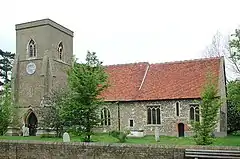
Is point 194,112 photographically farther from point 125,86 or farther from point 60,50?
point 60,50

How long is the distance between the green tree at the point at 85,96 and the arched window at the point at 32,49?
62.8ft

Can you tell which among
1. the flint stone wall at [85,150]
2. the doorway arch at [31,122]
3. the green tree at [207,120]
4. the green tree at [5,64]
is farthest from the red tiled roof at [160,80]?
the green tree at [5,64]

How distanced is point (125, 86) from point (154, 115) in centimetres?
496

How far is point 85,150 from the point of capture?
1762 centimetres

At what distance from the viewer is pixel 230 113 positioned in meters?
40.4

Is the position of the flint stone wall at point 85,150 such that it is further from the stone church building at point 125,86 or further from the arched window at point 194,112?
the arched window at point 194,112

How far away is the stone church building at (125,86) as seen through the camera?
3388 centimetres

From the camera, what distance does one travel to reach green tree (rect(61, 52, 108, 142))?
22484mm

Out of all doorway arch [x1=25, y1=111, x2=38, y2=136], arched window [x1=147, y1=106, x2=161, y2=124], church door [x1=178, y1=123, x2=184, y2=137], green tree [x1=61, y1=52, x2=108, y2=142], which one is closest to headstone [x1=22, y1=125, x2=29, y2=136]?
doorway arch [x1=25, y1=111, x2=38, y2=136]

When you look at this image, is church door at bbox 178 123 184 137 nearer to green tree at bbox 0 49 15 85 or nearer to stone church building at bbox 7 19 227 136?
stone church building at bbox 7 19 227 136

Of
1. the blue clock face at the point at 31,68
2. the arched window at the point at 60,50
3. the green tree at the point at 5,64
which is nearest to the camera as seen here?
the blue clock face at the point at 31,68

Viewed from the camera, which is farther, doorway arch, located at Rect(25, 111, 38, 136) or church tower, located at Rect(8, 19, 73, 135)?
doorway arch, located at Rect(25, 111, 38, 136)

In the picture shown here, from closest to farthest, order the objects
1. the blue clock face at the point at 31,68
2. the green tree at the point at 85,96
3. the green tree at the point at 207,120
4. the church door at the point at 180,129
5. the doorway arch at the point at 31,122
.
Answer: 1. the green tree at the point at 207,120
2. the green tree at the point at 85,96
3. the church door at the point at 180,129
4. the doorway arch at the point at 31,122
5. the blue clock face at the point at 31,68

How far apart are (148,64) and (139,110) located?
6393 millimetres
